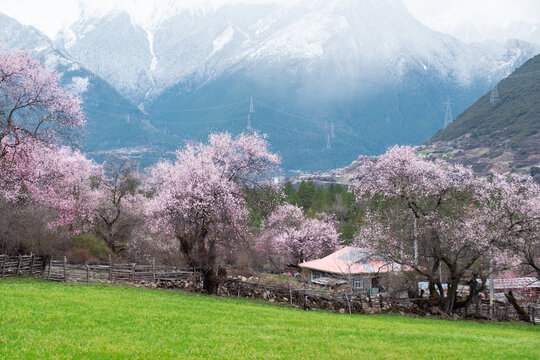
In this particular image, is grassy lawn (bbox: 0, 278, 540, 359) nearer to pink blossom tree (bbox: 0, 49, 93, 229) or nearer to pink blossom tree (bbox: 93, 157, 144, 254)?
pink blossom tree (bbox: 0, 49, 93, 229)

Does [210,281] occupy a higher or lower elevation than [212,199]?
lower

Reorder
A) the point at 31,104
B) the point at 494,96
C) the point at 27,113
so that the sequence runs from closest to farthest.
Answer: the point at 31,104
the point at 27,113
the point at 494,96

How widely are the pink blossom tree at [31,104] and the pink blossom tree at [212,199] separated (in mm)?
7331

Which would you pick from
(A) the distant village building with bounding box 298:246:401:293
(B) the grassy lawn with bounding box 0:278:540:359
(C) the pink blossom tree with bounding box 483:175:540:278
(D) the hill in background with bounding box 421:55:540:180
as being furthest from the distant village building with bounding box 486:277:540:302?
(D) the hill in background with bounding box 421:55:540:180

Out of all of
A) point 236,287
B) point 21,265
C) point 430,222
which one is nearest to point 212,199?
point 236,287

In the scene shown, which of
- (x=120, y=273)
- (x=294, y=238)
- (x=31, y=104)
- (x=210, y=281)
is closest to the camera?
(x=31, y=104)

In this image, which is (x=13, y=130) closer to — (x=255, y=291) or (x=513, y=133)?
(x=255, y=291)

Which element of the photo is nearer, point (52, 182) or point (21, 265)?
point (21, 265)

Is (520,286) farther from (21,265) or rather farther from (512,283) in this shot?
(21,265)

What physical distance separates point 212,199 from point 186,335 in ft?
53.2

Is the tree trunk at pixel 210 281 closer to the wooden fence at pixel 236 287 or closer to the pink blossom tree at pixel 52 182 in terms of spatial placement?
the wooden fence at pixel 236 287

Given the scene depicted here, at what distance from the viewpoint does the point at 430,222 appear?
31781 mm

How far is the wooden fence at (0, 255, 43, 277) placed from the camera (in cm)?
2941

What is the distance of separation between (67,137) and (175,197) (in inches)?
296
